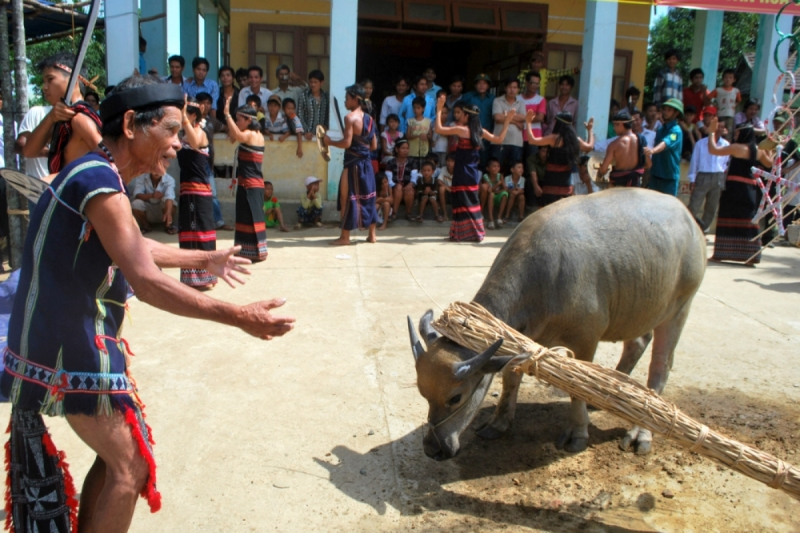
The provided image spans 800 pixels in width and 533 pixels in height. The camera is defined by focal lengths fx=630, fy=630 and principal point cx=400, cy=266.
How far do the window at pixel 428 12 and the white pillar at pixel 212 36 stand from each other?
19.9 ft

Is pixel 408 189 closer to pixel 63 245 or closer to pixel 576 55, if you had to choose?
pixel 576 55

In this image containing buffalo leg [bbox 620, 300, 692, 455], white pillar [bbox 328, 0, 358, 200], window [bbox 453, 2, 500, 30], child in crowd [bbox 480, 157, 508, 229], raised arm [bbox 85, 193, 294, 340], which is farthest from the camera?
→ window [bbox 453, 2, 500, 30]

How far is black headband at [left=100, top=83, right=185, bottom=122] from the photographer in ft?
7.07

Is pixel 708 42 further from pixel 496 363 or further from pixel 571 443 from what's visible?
pixel 496 363

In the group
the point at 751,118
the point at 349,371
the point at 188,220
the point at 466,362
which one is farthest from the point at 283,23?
the point at 466,362

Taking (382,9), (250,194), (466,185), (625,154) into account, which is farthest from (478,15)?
(250,194)

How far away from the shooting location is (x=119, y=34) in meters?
9.83

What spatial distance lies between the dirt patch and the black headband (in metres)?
2.13

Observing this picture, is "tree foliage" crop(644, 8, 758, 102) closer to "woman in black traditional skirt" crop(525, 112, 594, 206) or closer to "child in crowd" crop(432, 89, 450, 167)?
"child in crowd" crop(432, 89, 450, 167)

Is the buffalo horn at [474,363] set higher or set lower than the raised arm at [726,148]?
lower

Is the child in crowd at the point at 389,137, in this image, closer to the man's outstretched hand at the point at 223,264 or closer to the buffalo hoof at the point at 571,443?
the buffalo hoof at the point at 571,443

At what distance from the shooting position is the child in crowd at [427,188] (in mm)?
10820

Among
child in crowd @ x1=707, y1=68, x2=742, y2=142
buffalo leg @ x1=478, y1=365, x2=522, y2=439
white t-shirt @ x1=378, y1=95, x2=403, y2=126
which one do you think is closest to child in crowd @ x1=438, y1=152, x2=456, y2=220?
white t-shirt @ x1=378, y1=95, x2=403, y2=126

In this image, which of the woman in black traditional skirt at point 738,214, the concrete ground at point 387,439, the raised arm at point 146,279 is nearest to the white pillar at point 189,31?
the concrete ground at point 387,439
